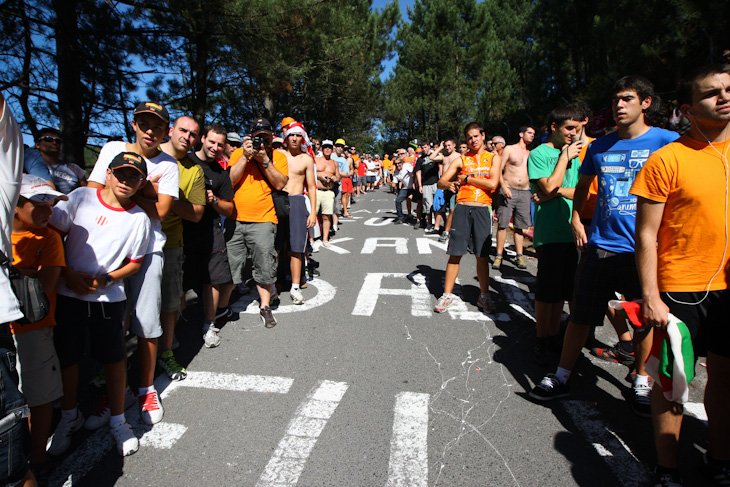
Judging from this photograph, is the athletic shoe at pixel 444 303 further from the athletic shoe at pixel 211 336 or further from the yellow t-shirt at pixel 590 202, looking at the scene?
the athletic shoe at pixel 211 336

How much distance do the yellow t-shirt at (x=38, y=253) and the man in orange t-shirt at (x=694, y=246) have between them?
2855mm

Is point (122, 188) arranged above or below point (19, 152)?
below

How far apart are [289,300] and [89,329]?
272cm

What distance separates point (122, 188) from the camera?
2.45 m

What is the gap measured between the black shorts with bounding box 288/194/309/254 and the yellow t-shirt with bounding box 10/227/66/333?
2900 mm

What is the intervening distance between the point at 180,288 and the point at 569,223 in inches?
121

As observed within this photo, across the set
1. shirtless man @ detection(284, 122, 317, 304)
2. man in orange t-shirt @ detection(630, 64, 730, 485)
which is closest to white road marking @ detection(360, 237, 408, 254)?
shirtless man @ detection(284, 122, 317, 304)

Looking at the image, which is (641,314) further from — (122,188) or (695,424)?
(122,188)

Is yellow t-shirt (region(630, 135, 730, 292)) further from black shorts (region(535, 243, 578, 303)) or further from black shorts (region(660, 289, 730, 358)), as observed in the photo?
black shorts (region(535, 243, 578, 303))

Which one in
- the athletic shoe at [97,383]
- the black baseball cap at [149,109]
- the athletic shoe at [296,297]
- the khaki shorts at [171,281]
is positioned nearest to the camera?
the black baseball cap at [149,109]

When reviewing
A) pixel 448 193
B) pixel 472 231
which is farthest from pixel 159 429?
pixel 448 193

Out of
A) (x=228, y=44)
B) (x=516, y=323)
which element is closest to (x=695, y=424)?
(x=516, y=323)

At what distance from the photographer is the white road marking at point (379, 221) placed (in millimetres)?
10875

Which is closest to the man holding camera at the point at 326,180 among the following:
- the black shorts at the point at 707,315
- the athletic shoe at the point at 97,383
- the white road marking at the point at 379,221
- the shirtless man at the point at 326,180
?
the shirtless man at the point at 326,180
